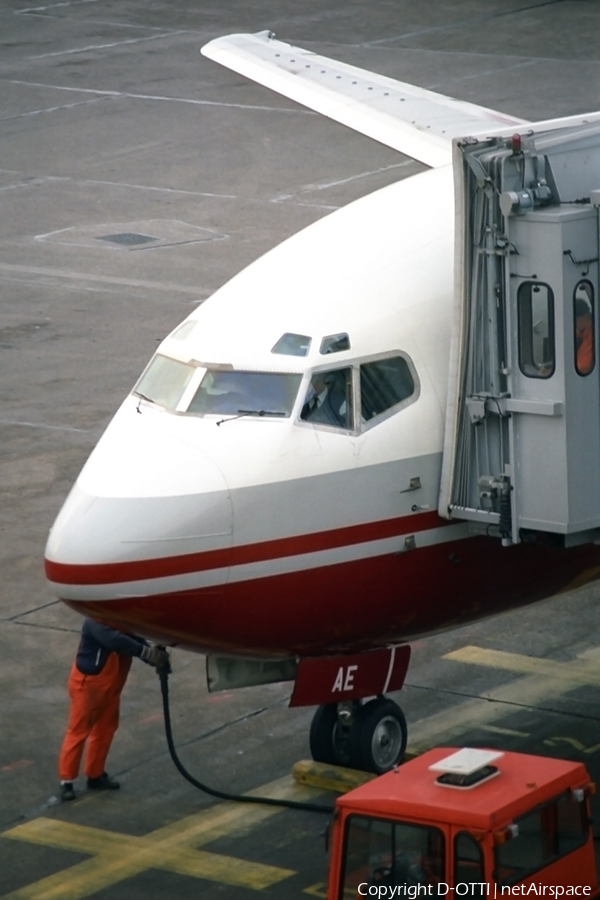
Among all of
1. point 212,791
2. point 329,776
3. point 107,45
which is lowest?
point 212,791

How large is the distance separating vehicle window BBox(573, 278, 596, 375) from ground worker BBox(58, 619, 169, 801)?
15.5ft

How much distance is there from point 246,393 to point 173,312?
1841 centimetres

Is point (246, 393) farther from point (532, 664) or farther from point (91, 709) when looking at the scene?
point (532, 664)

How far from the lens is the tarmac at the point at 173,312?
51.6 feet

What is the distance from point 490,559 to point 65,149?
31477 millimetres

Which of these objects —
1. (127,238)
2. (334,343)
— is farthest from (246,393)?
(127,238)

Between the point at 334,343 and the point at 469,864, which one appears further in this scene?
the point at 334,343

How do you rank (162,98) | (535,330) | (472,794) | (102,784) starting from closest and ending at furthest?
(472,794), (535,330), (102,784), (162,98)

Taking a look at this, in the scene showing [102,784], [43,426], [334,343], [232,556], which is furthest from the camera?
[43,426]

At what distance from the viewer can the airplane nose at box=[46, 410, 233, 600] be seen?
1380cm

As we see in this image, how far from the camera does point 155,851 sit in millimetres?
15211

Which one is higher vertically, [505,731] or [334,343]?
[334,343]

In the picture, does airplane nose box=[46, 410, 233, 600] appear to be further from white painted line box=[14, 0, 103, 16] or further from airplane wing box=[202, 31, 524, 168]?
white painted line box=[14, 0, 103, 16]

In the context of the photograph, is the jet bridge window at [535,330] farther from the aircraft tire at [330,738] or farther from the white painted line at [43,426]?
the white painted line at [43,426]
